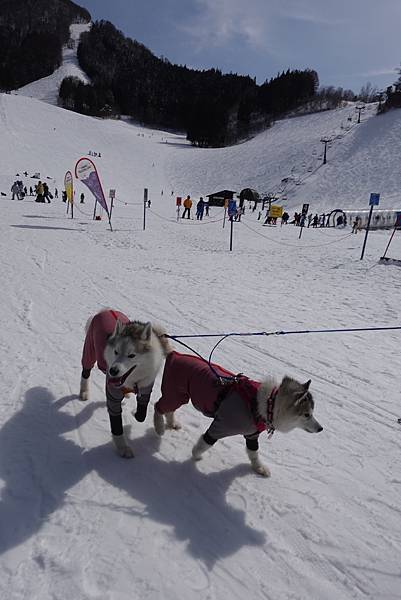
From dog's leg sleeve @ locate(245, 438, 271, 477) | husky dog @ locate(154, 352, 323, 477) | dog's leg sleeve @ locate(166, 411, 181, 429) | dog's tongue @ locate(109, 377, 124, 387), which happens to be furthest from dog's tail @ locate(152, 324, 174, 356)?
dog's leg sleeve @ locate(245, 438, 271, 477)

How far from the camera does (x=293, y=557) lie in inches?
102

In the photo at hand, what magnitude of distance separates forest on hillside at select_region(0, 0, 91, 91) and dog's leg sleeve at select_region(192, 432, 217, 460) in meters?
144

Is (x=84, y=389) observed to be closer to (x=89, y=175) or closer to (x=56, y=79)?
(x=89, y=175)

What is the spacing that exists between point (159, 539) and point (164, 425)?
4.06ft

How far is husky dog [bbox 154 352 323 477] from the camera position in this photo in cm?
293

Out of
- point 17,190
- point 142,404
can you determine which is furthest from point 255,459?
point 17,190

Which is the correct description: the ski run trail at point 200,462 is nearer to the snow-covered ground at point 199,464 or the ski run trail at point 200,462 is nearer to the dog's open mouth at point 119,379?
the snow-covered ground at point 199,464

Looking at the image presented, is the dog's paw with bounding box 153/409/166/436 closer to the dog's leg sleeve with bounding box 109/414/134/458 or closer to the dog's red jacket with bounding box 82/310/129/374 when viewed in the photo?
the dog's leg sleeve with bounding box 109/414/134/458

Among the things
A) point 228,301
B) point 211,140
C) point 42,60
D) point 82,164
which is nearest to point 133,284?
point 228,301

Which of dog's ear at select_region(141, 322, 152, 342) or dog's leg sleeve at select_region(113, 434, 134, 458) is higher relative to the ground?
dog's ear at select_region(141, 322, 152, 342)

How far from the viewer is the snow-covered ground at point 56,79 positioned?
105 meters

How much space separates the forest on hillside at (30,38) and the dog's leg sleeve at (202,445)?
14378 centimetres

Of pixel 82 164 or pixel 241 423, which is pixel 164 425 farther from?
pixel 82 164

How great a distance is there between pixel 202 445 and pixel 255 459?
0.50 metres
